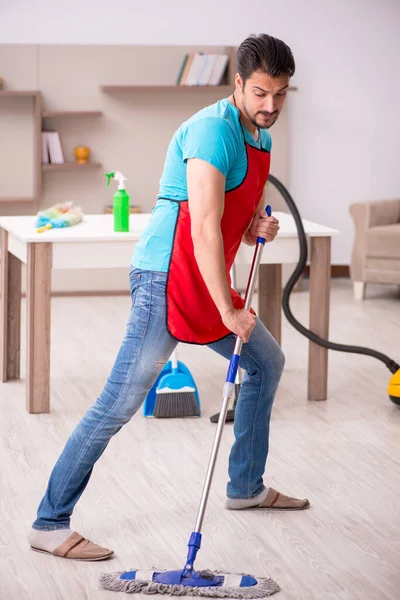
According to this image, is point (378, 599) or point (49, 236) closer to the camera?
point (378, 599)

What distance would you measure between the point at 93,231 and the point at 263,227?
1.43m

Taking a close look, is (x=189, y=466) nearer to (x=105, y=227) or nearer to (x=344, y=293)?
(x=105, y=227)

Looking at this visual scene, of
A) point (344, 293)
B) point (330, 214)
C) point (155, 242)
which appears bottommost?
point (344, 293)

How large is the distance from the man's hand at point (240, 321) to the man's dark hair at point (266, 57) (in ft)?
1.86

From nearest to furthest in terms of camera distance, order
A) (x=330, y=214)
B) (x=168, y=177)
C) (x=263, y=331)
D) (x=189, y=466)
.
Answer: (x=168, y=177)
(x=263, y=331)
(x=189, y=466)
(x=330, y=214)

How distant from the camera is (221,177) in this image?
2.23 m

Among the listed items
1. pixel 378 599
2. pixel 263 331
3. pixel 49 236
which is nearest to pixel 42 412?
pixel 49 236

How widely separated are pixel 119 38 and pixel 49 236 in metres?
3.26

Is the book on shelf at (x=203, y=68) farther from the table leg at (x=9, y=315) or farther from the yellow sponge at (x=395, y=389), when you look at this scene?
the yellow sponge at (x=395, y=389)

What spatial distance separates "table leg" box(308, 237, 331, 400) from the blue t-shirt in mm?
1483

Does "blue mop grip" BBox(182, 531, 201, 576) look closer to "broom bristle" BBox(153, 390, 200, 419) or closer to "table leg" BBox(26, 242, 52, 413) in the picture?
"broom bristle" BBox(153, 390, 200, 419)

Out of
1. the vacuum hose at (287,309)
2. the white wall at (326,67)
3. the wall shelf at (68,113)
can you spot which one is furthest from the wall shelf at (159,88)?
the vacuum hose at (287,309)

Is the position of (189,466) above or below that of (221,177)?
below

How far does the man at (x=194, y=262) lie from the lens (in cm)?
225
